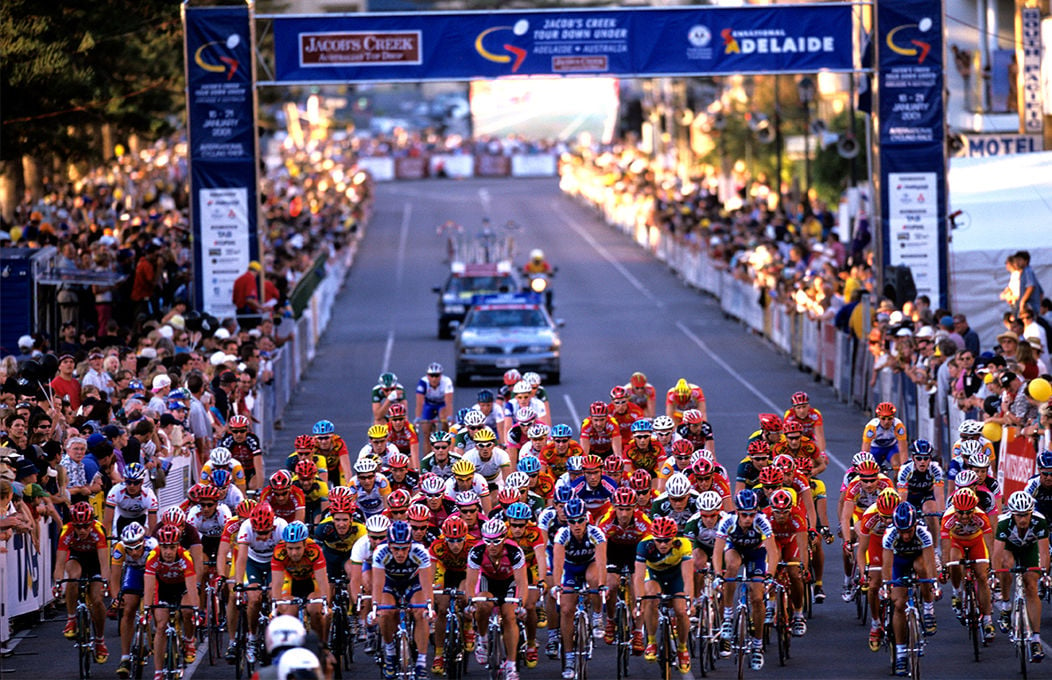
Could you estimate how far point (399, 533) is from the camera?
49.5ft

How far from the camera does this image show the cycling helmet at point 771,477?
55.7 ft

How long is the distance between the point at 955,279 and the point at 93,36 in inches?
615

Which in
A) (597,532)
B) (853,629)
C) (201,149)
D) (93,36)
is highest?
(93,36)

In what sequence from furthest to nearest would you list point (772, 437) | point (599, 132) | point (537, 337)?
point (599, 132)
point (537, 337)
point (772, 437)

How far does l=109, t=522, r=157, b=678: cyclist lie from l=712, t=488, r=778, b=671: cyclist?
465 centimetres

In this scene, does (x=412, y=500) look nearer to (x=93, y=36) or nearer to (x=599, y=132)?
(x=93, y=36)

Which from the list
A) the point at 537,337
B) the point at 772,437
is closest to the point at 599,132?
the point at 537,337

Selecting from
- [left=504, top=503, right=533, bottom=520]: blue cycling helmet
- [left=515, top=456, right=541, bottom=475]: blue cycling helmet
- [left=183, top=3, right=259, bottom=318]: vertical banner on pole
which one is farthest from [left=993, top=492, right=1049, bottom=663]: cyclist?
[left=183, top=3, right=259, bottom=318]: vertical banner on pole

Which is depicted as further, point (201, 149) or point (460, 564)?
point (201, 149)

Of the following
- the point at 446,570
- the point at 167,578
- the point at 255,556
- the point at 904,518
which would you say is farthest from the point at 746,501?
the point at 167,578

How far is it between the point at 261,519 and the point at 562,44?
1835 centimetres

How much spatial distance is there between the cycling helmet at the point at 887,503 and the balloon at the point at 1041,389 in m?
4.12

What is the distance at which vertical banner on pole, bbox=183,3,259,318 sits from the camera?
32.7 m

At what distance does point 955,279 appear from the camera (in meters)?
33.4
